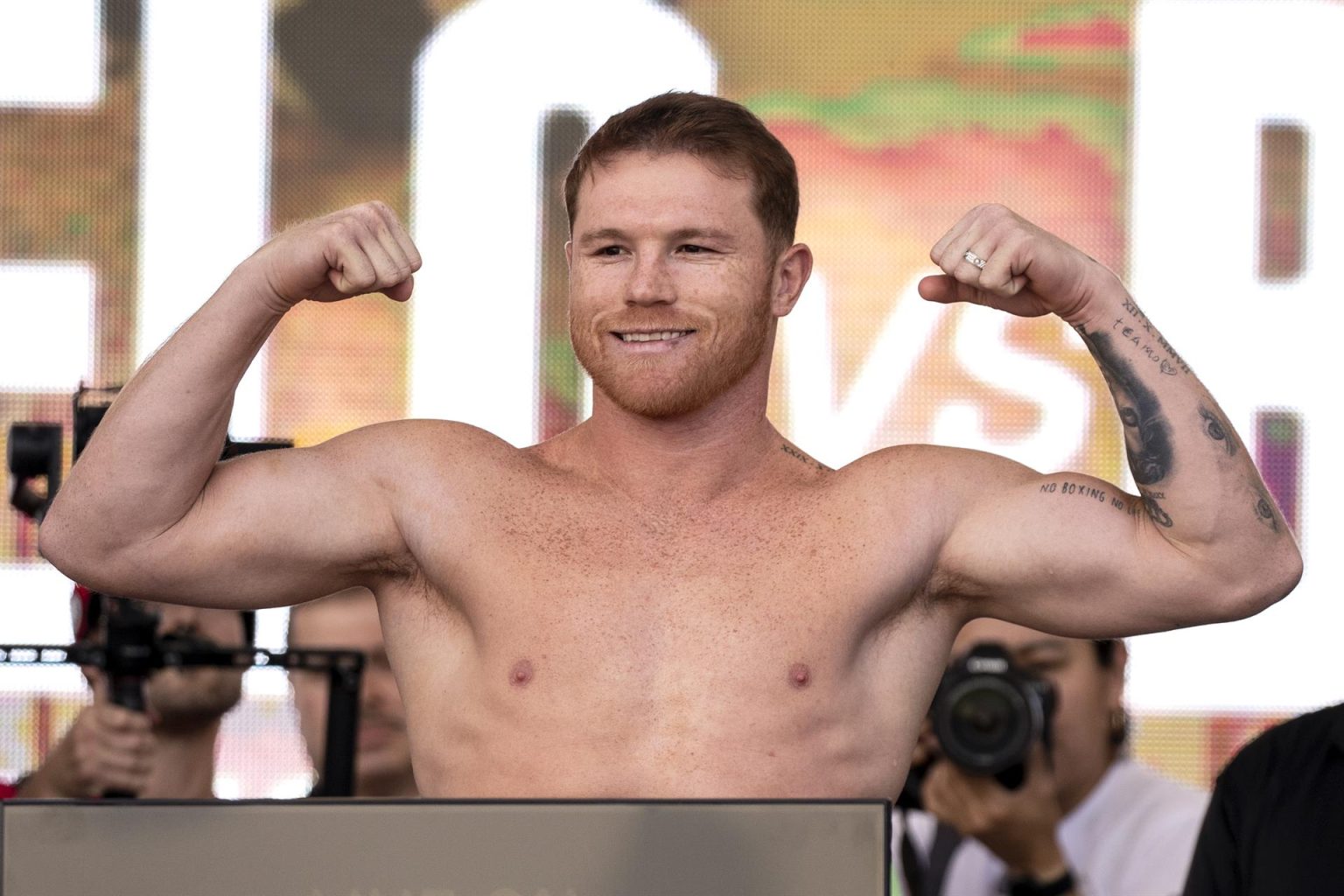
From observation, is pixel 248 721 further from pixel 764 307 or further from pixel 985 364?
pixel 764 307

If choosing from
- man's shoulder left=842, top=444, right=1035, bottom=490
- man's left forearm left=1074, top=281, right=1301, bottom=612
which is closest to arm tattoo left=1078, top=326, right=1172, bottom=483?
man's left forearm left=1074, top=281, right=1301, bottom=612

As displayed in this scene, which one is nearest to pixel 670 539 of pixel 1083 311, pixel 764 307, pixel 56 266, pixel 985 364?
pixel 764 307

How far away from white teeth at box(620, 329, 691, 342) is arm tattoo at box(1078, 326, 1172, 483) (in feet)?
1.32

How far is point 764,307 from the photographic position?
1879 mm

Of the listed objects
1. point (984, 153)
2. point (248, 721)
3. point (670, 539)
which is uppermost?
point (984, 153)

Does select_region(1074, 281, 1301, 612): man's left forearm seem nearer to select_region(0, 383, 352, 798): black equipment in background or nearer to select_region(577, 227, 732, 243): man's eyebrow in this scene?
select_region(577, 227, 732, 243): man's eyebrow

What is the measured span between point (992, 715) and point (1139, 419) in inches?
43.4

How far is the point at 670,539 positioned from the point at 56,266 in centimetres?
227

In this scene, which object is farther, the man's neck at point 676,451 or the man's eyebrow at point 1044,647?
the man's eyebrow at point 1044,647

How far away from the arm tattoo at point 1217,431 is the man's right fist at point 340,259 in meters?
0.76

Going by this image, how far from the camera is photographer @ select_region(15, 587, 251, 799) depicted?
2641 millimetres

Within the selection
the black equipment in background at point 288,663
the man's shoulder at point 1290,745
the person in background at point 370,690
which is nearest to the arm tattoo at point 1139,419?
the man's shoulder at point 1290,745

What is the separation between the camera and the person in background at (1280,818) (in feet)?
6.16

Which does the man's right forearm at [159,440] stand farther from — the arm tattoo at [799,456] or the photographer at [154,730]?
the photographer at [154,730]
